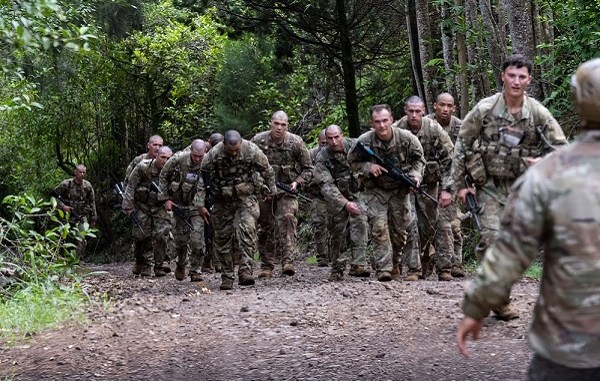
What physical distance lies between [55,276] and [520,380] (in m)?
5.50

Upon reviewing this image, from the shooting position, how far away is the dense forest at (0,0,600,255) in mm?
11969

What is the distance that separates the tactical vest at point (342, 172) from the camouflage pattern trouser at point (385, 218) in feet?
3.86

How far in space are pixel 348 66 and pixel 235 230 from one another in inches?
255

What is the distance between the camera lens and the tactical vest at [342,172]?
12070mm

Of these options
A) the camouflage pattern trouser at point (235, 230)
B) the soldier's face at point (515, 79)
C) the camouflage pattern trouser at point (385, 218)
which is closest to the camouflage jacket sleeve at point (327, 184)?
the camouflage pattern trouser at point (385, 218)

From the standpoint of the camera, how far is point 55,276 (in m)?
9.74

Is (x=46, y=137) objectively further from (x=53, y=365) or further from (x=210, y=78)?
(x=53, y=365)

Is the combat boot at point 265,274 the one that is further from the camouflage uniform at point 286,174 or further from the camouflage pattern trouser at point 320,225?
the camouflage pattern trouser at point 320,225

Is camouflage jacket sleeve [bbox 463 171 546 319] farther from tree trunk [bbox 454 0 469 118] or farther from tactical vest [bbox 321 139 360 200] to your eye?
tree trunk [bbox 454 0 469 118]

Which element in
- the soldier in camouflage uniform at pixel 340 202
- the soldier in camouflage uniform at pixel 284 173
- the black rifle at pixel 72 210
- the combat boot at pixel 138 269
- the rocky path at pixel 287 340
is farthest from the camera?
the black rifle at pixel 72 210

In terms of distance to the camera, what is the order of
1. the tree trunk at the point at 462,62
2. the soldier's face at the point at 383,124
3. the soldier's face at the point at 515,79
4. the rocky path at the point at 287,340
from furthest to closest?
the tree trunk at the point at 462,62, the soldier's face at the point at 383,124, the soldier's face at the point at 515,79, the rocky path at the point at 287,340

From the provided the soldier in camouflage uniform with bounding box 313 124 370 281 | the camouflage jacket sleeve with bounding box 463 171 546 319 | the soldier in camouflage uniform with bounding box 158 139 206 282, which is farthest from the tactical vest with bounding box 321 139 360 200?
the camouflage jacket sleeve with bounding box 463 171 546 319

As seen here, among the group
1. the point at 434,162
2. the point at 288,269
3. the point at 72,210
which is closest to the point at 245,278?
the point at 288,269

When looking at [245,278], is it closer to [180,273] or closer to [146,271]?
[180,273]
